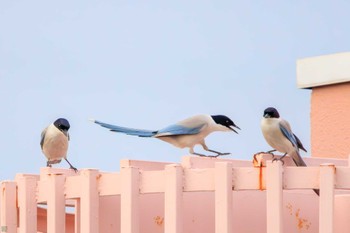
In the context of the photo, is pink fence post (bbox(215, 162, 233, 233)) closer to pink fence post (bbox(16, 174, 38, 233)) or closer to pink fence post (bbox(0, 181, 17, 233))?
pink fence post (bbox(16, 174, 38, 233))

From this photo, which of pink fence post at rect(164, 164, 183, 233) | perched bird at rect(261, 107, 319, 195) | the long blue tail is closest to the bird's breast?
the long blue tail

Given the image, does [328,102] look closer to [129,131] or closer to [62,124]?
[62,124]

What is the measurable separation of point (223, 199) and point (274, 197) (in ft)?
1.35

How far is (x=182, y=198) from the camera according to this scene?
10.0m

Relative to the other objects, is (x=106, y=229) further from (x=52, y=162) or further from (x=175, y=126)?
(x=52, y=162)

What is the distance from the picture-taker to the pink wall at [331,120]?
53.2ft

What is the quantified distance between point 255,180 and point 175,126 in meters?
2.13

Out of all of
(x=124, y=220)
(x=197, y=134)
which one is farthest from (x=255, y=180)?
(x=197, y=134)

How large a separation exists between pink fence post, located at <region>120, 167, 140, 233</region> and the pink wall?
617 cm

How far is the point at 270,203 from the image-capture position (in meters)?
9.77

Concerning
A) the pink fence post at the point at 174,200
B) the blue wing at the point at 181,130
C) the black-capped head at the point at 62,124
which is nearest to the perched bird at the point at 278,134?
the blue wing at the point at 181,130

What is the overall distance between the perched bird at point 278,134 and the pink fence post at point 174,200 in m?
1.37

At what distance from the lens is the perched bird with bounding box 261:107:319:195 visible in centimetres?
1109

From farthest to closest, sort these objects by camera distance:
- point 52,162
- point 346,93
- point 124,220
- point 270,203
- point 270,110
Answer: point 346,93 → point 52,162 → point 270,110 → point 124,220 → point 270,203
